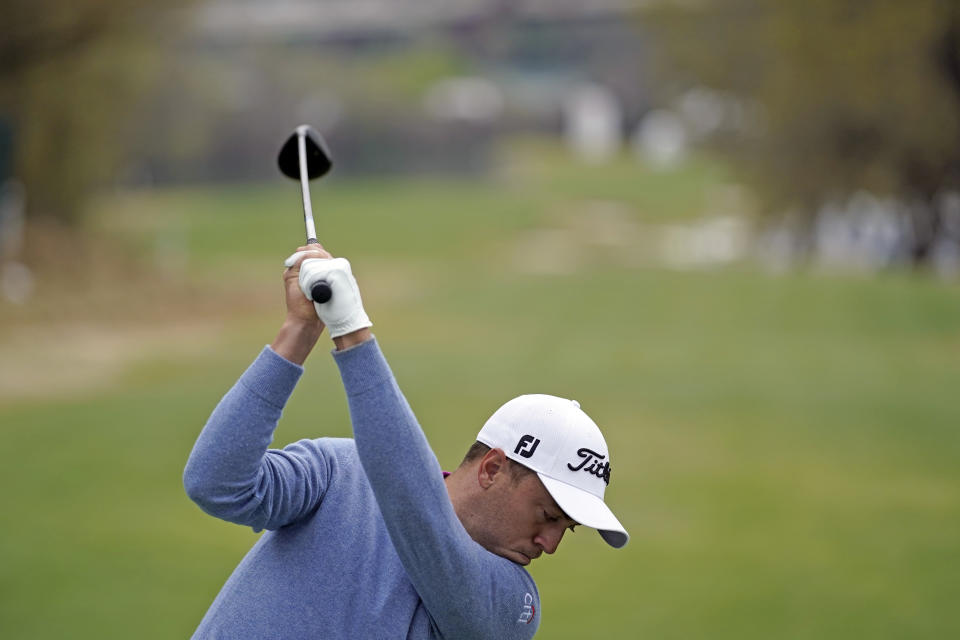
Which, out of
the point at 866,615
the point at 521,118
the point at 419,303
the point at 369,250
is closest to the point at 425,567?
the point at 866,615

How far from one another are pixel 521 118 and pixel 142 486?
67926mm

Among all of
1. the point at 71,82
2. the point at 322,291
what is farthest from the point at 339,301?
the point at 71,82

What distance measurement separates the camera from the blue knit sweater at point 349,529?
1.96 m

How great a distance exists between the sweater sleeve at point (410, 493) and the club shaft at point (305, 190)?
0.39 m

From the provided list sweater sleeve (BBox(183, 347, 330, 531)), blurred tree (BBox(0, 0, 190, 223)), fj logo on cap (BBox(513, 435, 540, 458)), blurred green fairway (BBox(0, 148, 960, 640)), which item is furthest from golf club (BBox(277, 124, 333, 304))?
blurred tree (BBox(0, 0, 190, 223))

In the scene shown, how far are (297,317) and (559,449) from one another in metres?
0.52

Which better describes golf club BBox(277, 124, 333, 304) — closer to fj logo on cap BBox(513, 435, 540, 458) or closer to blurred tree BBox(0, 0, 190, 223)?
fj logo on cap BBox(513, 435, 540, 458)

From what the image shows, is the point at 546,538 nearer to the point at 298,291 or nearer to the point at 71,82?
the point at 298,291

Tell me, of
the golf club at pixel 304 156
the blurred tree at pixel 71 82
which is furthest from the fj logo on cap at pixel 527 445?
the blurred tree at pixel 71 82

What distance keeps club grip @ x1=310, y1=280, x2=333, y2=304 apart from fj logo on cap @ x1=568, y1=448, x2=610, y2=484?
57cm

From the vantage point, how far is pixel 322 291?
1.97m

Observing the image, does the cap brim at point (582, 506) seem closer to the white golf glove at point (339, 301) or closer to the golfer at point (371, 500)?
the golfer at point (371, 500)

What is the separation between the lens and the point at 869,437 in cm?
1154

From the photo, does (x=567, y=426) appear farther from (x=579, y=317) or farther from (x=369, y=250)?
(x=369, y=250)
